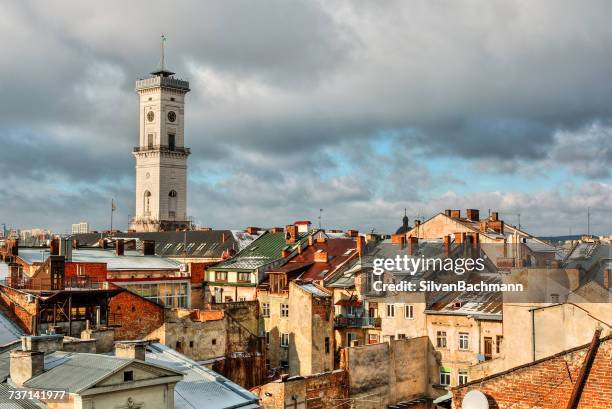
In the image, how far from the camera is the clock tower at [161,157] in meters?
141

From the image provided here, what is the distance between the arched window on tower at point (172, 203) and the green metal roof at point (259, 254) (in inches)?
2513

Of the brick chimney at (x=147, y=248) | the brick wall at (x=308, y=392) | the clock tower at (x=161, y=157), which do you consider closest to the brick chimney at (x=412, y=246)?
the brick wall at (x=308, y=392)

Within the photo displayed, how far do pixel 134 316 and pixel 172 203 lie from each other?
9289 cm

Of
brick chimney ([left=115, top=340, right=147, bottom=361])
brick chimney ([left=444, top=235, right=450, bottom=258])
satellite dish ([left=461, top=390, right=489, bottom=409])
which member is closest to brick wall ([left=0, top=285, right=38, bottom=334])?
brick chimney ([left=115, top=340, right=147, bottom=361])

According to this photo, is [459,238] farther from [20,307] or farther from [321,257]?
[20,307]

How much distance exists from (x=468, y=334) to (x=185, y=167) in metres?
104

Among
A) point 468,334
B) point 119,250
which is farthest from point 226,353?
point 119,250

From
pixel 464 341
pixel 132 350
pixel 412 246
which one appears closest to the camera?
pixel 132 350

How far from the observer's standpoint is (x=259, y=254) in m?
76.5

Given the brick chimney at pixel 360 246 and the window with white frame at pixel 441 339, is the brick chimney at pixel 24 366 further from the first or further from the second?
the brick chimney at pixel 360 246

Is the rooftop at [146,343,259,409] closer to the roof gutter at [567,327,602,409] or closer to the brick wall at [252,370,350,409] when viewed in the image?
the brick wall at [252,370,350,409]

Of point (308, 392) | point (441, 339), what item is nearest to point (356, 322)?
point (441, 339)

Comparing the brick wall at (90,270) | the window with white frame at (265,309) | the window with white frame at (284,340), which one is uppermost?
the brick wall at (90,270)

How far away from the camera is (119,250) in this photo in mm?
80938
